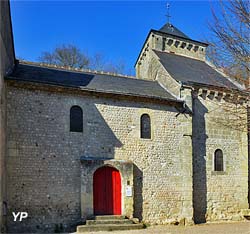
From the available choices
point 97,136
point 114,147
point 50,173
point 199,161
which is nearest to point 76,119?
point 97,136

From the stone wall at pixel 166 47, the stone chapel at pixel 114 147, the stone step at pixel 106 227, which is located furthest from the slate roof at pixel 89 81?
the stone step at pixel 106 227

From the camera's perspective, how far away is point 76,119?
41.9 feet

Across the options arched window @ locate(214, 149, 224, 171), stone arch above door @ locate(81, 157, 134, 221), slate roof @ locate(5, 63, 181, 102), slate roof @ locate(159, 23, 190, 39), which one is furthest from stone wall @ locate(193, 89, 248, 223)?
slate roof @ locate(159, 23, 190, 39)

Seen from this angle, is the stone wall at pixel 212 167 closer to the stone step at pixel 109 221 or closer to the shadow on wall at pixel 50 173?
the stone step at pixel 109 221

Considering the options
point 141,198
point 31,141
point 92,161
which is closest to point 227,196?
point 141,198

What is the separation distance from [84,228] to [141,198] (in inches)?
120

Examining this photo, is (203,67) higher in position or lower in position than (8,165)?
higher

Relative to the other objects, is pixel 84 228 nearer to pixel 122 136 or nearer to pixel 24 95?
pixel 122 136

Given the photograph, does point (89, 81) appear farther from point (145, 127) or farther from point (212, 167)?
point (212, 167)

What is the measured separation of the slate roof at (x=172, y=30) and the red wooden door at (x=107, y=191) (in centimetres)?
1134

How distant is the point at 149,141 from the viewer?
546 inches

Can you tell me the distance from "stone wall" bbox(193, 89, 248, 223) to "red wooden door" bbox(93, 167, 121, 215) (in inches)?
155

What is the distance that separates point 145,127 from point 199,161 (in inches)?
130

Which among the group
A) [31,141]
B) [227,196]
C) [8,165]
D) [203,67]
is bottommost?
[227,196]
